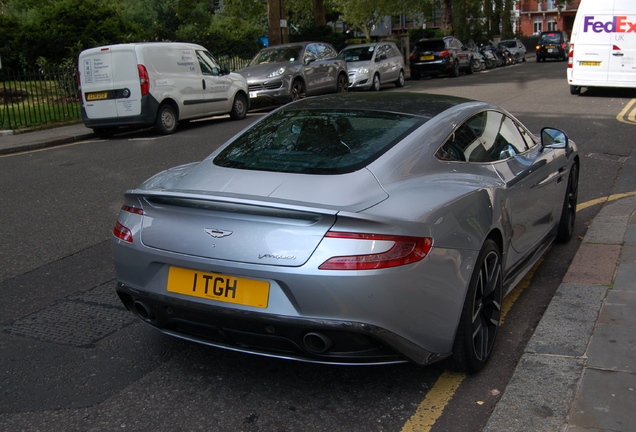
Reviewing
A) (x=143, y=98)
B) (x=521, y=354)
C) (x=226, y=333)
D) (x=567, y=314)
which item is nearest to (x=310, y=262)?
(x=226, y=333)

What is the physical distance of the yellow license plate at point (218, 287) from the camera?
2.95 m

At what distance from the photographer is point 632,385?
3180 millimetres

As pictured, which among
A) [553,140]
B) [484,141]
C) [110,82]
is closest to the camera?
[484,141]

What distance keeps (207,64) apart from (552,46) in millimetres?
33086

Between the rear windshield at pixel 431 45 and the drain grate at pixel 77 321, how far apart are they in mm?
26692

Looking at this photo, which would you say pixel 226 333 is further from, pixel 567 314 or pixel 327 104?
pixel 567 314

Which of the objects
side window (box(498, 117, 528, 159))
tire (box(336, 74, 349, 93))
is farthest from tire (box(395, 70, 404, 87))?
side window (box(498, 117, 528, 159))

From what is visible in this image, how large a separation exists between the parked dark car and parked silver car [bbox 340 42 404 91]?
2178 centimetres

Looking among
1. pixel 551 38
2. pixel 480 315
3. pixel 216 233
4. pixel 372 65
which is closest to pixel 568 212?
pixel 480 315

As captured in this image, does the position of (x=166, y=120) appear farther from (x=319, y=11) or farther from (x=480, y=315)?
(x=319, y=11)

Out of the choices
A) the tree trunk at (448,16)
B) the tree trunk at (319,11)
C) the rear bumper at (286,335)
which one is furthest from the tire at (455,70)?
the rear bumper at (286,335)

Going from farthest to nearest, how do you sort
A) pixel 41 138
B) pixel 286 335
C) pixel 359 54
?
pixel 359 54
pixel 41 138
pixel 286 335

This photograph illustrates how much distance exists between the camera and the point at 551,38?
43250 mm

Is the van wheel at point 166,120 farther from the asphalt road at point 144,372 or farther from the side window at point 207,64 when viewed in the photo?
the asphalt road at point 144,372
